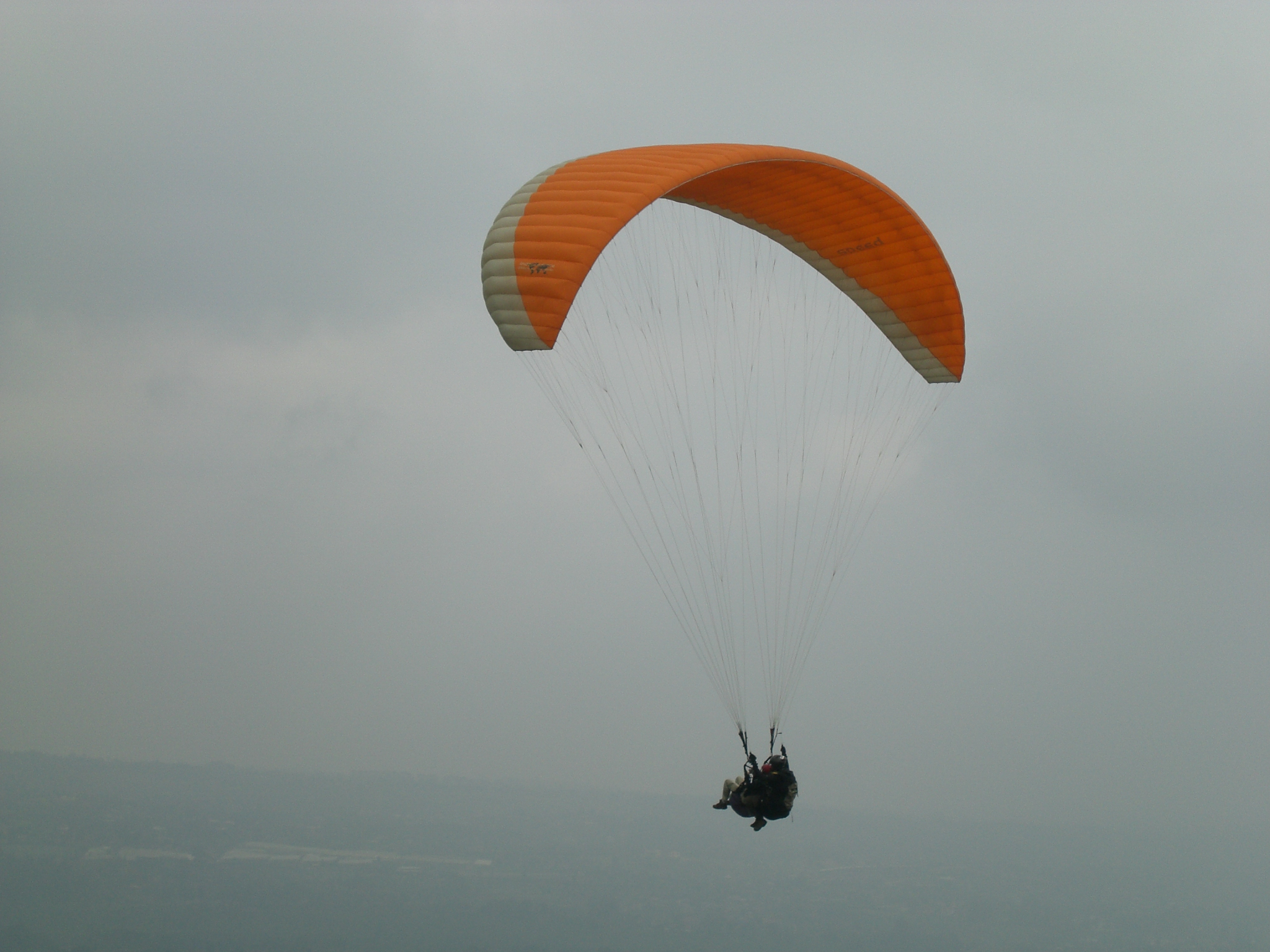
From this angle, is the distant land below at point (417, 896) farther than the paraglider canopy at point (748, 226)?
Yes

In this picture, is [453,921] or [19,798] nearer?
[453,921]

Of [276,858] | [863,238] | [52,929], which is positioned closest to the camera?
[863,238]

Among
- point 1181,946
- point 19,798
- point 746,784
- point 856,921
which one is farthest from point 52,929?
point 1181,946

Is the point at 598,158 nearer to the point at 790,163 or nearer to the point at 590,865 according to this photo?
the point at 790,163

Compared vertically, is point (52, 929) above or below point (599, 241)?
below

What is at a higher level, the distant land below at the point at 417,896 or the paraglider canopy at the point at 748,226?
the paraglider canopy at the point at 748,226

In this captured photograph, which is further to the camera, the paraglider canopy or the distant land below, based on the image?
the distant land below

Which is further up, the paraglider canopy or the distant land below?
the paraglider canopy

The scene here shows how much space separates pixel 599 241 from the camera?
482 inches

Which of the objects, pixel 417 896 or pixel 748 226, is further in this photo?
pixel 417 896

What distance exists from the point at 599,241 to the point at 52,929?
485 feet

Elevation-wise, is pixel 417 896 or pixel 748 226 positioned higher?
pixel 748 226

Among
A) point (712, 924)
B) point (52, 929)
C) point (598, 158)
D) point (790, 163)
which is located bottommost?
point (52, 929)

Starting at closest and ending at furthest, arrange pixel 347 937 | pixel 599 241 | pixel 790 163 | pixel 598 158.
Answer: pixel 599 241 → pixel 598 158 → pixel 790 163 → pixel 347 937
